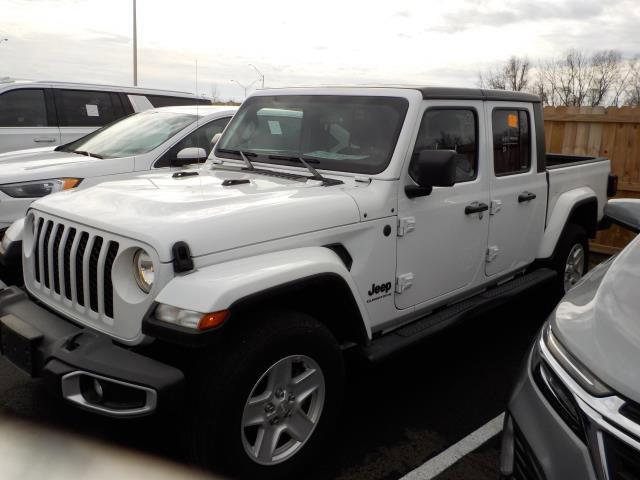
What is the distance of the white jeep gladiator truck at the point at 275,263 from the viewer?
2.40 metres

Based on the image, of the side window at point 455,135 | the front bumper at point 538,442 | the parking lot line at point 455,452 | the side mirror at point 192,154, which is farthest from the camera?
the side mirror at point 192,154

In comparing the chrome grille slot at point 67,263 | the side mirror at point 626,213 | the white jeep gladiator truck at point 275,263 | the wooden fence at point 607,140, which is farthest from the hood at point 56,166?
the wooden fence at point 607,140

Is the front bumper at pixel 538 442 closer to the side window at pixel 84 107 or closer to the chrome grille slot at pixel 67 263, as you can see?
the chrome grille slot at pixel 67 263

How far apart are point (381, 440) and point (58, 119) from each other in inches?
266

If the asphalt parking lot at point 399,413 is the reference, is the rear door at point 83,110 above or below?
above

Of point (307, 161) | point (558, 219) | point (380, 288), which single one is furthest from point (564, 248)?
point (307, 161)

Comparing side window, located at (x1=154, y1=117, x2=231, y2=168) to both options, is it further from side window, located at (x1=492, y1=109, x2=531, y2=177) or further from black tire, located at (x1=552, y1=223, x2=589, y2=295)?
black tire, located at (x1=552, y1=223, x2=589, y2=295)

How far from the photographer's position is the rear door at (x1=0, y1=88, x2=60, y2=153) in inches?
302

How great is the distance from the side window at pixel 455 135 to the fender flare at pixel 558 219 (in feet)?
4.07

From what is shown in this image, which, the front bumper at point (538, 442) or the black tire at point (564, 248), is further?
the black tire at point (564, 248)

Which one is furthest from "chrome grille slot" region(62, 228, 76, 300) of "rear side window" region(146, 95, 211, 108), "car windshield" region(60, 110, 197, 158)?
"rear side window" region(146, 95, 211, 108)

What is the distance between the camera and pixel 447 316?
3.73 m

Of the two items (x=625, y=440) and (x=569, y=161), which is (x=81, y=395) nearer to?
(x=625, y=440)

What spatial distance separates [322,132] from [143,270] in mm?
1652
